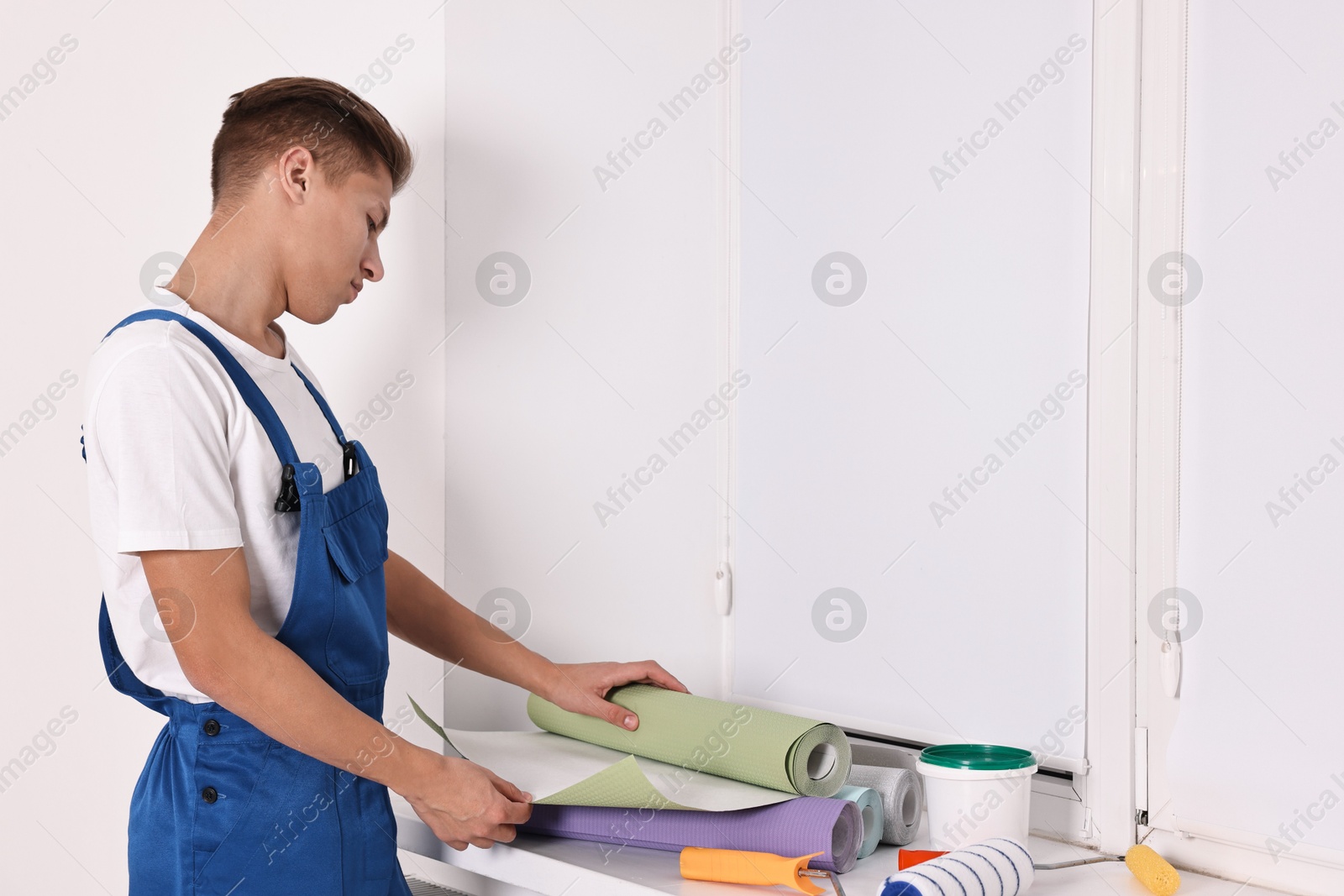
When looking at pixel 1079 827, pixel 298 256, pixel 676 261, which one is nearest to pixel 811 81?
pixel 676 261

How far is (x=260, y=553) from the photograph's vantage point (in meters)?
1.00

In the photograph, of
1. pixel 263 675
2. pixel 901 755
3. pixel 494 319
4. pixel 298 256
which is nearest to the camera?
pixel 263 675

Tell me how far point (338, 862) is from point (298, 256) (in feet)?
1.87

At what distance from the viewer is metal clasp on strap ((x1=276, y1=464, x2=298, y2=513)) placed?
3.27ft

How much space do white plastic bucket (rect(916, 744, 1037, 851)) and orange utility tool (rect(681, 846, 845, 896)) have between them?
137 millimetres

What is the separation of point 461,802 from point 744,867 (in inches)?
11.1

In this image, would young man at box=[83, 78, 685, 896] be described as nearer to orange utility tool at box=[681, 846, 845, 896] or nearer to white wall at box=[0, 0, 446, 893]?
orange utility tool at box=[681, 846, 845, 896]

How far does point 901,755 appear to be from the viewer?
1347 millimetres

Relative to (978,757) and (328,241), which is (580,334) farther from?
(978,757)

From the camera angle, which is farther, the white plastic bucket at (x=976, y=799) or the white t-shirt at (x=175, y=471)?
the white plastic bucket at (x=976, y=799)

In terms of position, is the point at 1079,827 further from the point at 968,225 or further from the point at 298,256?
the point at 298,256

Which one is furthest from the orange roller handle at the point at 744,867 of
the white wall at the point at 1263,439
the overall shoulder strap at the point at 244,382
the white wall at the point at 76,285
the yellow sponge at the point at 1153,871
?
the white wall at the point at 76,285

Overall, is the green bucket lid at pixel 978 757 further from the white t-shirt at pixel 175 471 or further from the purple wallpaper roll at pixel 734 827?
the white t-shirt at pixel 175 471

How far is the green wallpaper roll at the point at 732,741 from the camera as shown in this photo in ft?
3.75
